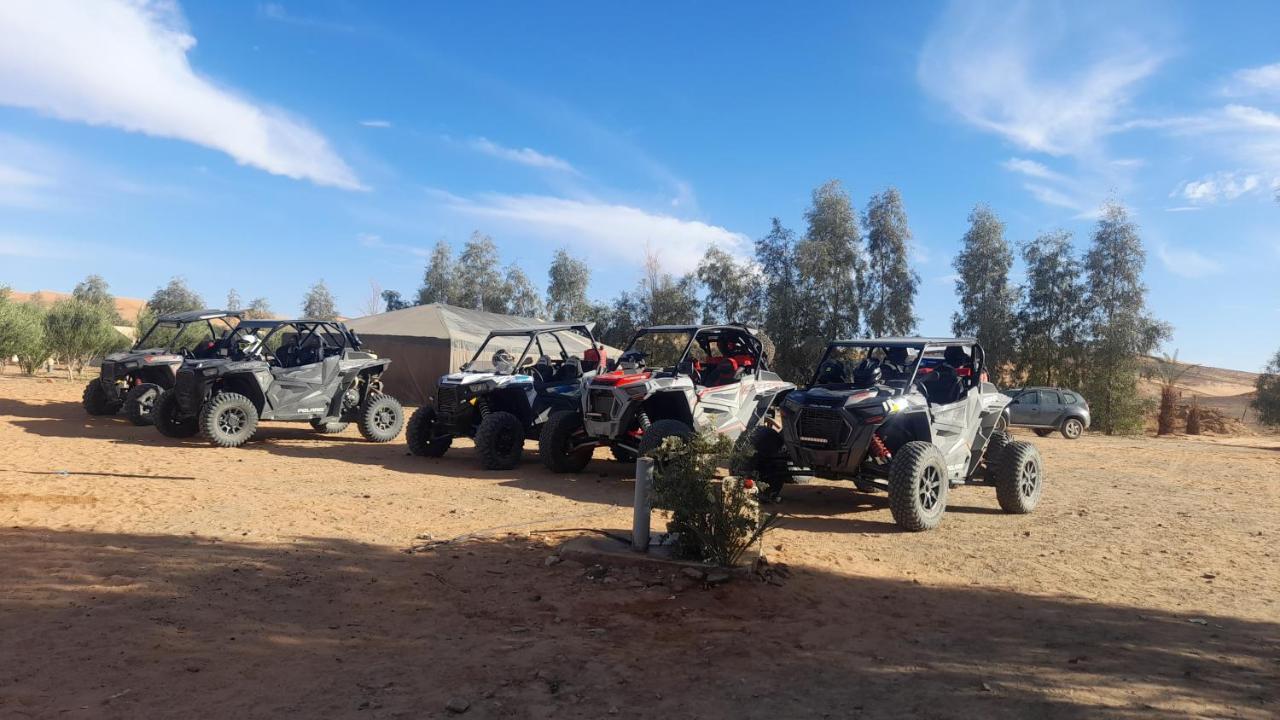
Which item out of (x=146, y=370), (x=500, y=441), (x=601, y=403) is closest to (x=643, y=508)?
(x=601, y=403)

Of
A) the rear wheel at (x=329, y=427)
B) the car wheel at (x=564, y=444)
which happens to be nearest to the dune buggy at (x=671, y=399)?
the car wheel at (x=564, y=444)

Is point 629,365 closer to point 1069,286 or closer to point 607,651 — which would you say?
point 607,651

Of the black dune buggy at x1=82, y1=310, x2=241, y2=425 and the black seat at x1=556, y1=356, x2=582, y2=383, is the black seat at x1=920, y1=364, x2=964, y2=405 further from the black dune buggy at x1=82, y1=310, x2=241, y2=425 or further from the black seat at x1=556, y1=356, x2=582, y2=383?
the black dune buggy at x1=82, y1=310, x2=241, y2=425

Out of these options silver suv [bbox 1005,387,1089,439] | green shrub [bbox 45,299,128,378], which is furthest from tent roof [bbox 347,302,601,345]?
silver suv [bbox 1005,387,1089,439]

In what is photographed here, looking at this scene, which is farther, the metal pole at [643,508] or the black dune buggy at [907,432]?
the black dune buggy at [907,432]

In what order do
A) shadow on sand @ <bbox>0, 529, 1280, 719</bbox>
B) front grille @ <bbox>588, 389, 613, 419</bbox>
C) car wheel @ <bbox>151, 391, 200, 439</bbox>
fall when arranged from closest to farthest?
shadow on sand @ <bbox>0, 529, 1280, 719</bbox>, front grille @ <bbox>588, 389, 613, 419</bbox>, car wheel @ <bbox>151, 391, 200, 439</bbox>

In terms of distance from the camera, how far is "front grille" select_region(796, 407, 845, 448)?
7.79 m

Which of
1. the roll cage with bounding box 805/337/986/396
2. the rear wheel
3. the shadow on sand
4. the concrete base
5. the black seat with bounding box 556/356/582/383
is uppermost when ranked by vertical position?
the roll cage with bounding box 805/337/986/396

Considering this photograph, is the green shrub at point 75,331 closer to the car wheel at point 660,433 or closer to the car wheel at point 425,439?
the car wheel at point 425,439

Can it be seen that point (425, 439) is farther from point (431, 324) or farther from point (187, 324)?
point (431, 324)

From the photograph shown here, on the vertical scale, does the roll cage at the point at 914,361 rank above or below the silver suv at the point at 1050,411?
above

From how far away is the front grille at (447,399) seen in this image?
37.6ft

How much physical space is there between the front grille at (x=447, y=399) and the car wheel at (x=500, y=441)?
0.64 m

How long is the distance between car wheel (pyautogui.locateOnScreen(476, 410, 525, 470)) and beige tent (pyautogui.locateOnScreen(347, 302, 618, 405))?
35.9 ft
